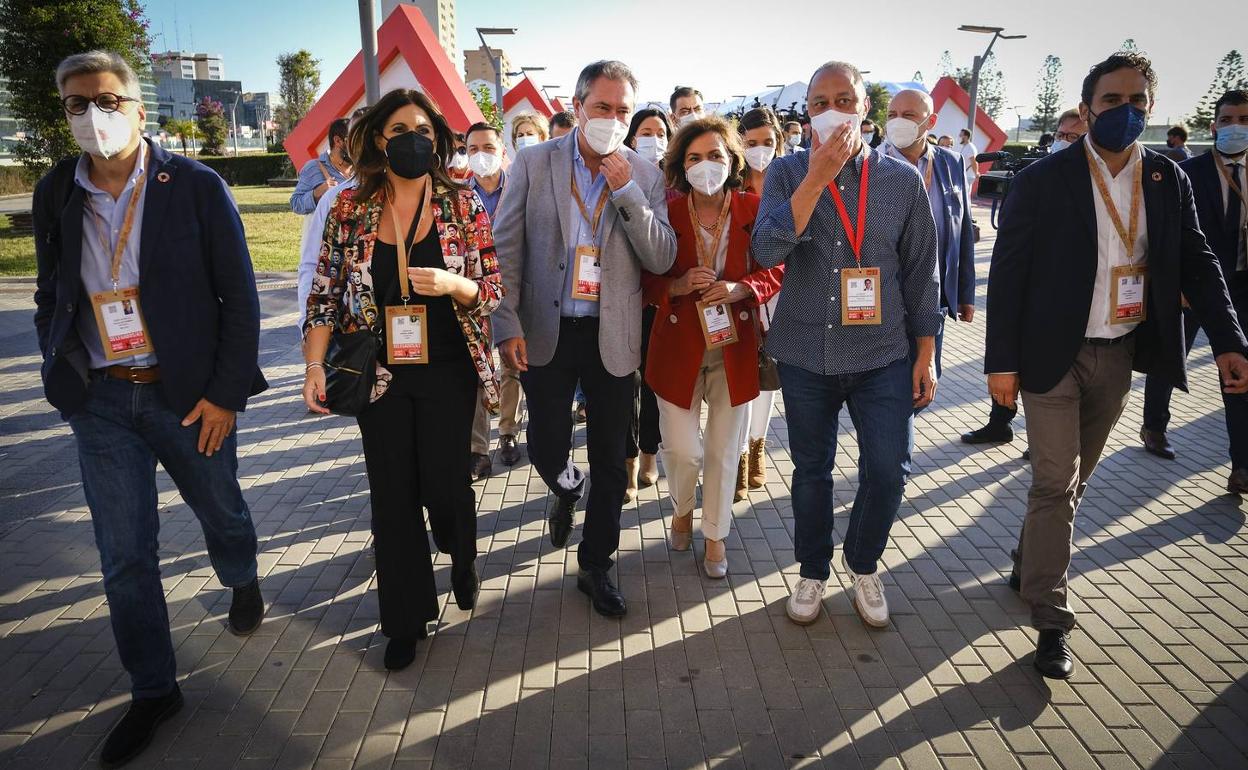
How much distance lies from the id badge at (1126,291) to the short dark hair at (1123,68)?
68 centimetres

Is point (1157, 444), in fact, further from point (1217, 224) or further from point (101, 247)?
Answer: point (101, 247)

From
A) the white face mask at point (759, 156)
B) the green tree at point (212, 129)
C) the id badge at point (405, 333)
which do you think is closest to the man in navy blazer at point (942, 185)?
the white face mask at point (759, 156)

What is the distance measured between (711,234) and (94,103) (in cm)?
254

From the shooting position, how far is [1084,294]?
124 inches

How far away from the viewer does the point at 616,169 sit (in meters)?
3.37

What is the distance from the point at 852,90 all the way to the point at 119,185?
278cm

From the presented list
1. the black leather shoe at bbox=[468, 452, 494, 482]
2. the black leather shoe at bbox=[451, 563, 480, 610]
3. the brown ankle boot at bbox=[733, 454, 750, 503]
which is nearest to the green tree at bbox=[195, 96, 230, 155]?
the black leather shoe at bbox=[468, 452, 494, 482]

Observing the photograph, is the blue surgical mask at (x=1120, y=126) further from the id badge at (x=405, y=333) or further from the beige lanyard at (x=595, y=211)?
the id badge at (x=405, y=333)

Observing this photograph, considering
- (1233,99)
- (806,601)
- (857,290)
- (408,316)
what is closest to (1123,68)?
(857,290)

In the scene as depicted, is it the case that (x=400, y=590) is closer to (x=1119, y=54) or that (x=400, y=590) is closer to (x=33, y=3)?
(x=1119, y=54)

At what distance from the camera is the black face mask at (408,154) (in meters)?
2.96

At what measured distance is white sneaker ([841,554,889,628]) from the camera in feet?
11.7

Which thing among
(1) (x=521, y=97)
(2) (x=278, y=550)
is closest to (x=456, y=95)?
(2) (x=278, y=550)

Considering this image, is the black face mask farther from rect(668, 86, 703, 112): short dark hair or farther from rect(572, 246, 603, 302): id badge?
rect(668, 86, 703, 112): short dark hair
